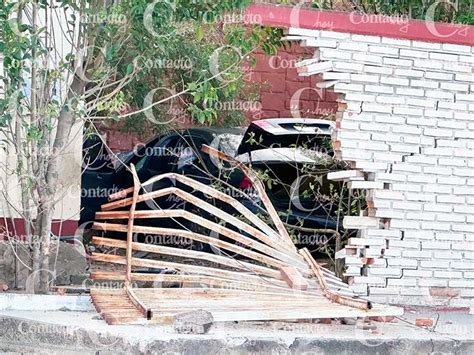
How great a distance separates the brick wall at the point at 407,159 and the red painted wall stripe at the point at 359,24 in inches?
2.9

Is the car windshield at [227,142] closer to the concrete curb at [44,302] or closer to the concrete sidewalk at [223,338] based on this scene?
the concrete curb at [44,302]

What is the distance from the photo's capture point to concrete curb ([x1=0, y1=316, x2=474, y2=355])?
5488 mm

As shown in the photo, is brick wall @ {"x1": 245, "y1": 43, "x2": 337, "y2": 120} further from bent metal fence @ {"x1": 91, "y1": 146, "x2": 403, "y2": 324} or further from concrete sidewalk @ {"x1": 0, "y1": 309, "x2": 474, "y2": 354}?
concrete sidewalk @ {"x1": 0, "y1": 309, "x2": 474, "y2": 354}

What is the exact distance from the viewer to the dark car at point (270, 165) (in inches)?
324

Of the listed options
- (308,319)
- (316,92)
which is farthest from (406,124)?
(316,92)

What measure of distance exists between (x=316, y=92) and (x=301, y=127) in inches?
166

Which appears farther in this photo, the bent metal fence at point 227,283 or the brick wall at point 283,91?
the brick wall at point 283,91

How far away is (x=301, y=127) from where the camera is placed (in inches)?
348

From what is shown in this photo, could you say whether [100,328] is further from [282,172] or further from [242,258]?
[282,172]

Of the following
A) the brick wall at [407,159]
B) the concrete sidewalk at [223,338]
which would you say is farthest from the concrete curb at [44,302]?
the brick wall at [407,159]

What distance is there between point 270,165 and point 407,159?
173 cm

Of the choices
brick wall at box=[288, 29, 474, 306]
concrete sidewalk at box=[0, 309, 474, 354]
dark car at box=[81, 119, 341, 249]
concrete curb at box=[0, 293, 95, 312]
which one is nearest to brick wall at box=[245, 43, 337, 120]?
dark car at box=[81, 119, 341, 249]

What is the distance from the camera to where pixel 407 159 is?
23.7 ft

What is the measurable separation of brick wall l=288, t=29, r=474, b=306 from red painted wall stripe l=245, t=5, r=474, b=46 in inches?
2.9
